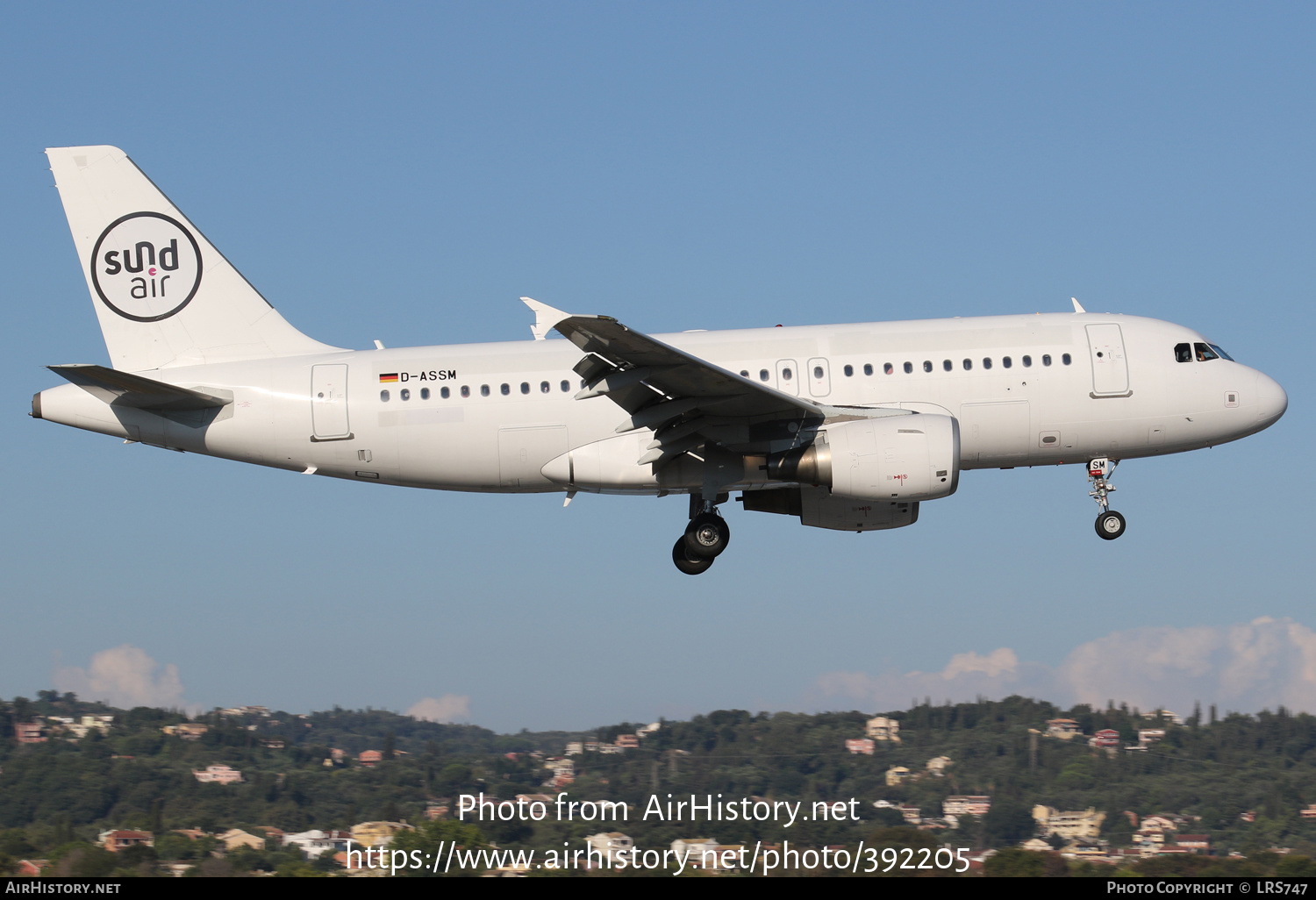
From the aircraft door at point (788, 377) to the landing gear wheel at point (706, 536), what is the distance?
3421 mm

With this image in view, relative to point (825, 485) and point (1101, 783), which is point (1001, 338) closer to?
point (825, 485)

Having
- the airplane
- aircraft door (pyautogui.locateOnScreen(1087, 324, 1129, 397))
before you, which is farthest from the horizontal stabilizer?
aircraft door (pyautogui.locateOnScreen(1087, 324, 1129, 397))

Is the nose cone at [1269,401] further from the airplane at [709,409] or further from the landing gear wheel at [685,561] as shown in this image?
the landing gear wheel at [685,561]

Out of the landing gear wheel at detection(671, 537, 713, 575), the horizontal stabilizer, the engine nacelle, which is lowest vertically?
the landing gear wheel at detection(671, 537, 713, 575)

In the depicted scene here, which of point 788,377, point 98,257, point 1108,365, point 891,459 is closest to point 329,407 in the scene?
point 98,257

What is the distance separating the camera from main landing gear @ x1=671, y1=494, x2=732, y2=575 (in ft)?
90.3

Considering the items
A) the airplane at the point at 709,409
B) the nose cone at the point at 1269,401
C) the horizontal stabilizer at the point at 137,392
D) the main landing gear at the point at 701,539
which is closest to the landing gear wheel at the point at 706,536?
the main landing gear at the point at 701,539

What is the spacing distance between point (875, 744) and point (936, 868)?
877 inches

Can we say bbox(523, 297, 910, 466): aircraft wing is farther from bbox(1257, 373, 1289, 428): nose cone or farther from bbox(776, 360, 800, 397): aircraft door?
bbox(1257, 373, 1289, 428): nose cone

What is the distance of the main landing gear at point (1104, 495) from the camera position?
1062 inches

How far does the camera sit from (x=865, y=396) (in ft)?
84.8

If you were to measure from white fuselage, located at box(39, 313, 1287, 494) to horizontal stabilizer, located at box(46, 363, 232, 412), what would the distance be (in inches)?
8.8
